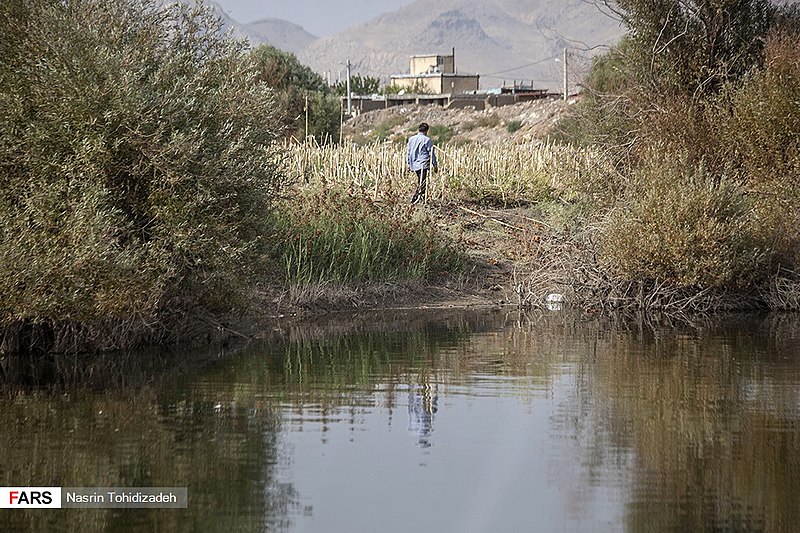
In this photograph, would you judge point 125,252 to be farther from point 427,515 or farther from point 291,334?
point 427,515

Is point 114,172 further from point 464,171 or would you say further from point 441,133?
point 441,133

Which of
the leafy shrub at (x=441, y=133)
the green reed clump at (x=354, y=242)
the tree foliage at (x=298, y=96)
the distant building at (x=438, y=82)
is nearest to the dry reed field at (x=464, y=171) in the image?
the green reed clump at (x=354, y=242)

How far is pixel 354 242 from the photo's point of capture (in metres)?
20.2

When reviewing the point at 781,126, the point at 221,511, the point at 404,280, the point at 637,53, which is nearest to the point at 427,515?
the point at 221,511

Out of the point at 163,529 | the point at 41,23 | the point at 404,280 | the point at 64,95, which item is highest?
the point at 41,23

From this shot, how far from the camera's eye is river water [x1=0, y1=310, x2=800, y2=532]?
8133mm

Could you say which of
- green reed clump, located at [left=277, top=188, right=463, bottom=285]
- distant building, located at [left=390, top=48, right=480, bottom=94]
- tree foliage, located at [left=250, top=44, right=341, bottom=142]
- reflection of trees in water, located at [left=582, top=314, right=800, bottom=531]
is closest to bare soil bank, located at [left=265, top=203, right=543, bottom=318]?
A: green reed clump, located at [left=277, top=188, right=463, bottom=285]

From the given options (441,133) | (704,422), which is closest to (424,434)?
(704,422)

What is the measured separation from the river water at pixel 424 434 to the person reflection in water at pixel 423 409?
0.04m

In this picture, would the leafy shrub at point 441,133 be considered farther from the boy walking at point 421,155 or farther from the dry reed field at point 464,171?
the boy walking at point 421,155

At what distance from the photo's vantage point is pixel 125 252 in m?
13.8

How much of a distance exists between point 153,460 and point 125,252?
483 cm

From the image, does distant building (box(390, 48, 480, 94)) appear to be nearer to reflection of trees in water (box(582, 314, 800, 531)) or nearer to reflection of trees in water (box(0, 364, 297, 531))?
reflection of trees in water (box(582, 314, 800, 531))

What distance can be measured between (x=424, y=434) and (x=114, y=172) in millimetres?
6032
